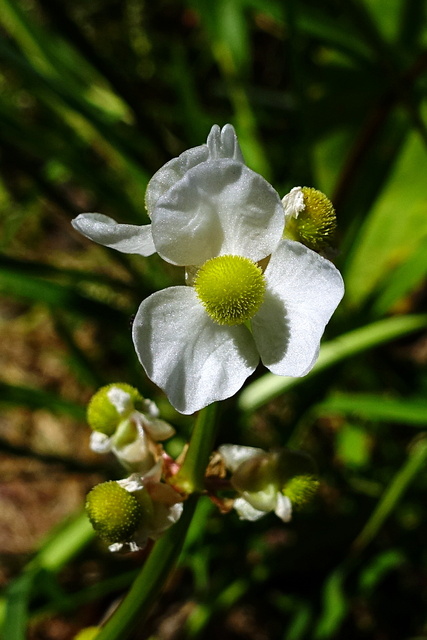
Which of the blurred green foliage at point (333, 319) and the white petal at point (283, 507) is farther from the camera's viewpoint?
the blurred green foliage at point (333, 319)

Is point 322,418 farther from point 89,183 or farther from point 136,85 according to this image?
point 136,85

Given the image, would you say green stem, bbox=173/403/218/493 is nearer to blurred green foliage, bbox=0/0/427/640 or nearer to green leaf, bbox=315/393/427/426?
blurred green foliage, bbox=0/0/427/640

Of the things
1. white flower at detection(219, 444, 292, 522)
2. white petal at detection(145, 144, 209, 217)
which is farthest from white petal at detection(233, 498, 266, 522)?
white petal at detection(145, 144, 209, 217)

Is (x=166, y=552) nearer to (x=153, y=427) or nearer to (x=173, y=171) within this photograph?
(x=153, y=427)

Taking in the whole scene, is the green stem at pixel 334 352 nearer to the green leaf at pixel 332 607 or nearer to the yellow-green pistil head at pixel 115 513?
the green leaf at pixel 332 607

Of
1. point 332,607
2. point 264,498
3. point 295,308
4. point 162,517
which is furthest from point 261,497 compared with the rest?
point 332,607

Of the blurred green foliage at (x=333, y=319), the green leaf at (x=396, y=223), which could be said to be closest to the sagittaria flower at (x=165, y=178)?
the blurred green foliage at (x=333, y=319)
